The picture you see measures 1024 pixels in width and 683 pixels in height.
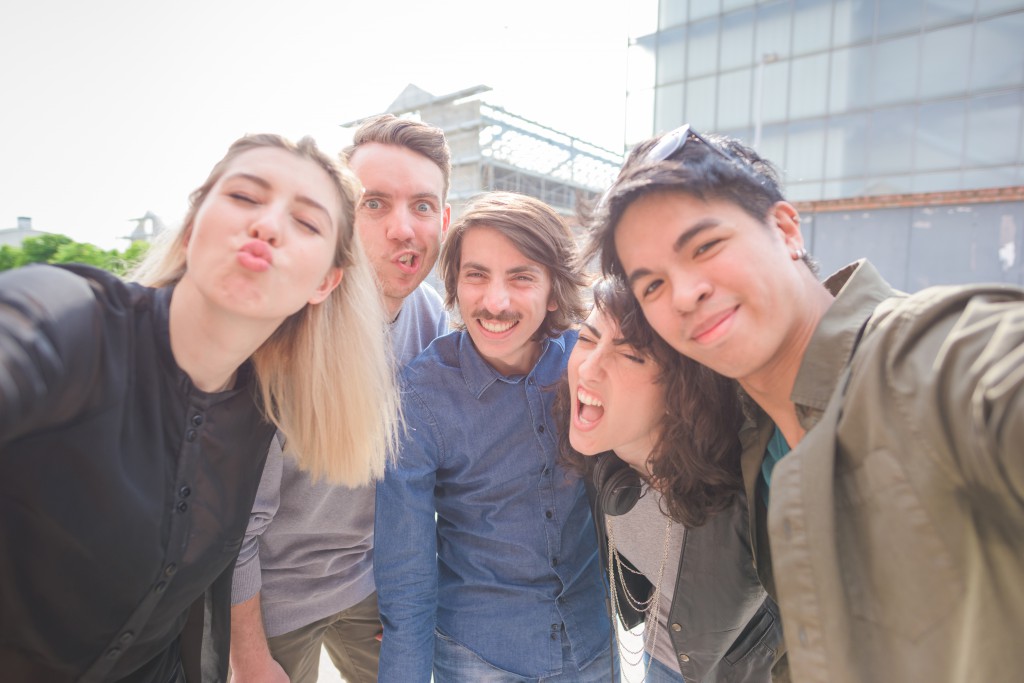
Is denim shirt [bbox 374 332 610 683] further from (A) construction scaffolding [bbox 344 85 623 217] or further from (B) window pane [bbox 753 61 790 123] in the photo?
(A) construction scaffolding [bbox 344 85 623 217]

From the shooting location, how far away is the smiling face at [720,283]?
64.3 inches

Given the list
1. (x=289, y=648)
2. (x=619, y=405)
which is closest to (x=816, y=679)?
(x=619, y=405)

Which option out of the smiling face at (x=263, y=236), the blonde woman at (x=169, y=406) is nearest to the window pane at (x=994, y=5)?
the blonde woman at (x=169, y=406)

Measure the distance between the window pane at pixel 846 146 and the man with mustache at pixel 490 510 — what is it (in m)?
19.2

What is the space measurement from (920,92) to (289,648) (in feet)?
70.0

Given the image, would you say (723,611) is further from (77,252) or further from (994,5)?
(77,252)

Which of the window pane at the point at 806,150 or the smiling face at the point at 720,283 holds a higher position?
the window pane at the point at 806,150

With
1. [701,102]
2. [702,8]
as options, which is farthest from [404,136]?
[702,8]

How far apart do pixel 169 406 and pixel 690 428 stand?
1.64 m

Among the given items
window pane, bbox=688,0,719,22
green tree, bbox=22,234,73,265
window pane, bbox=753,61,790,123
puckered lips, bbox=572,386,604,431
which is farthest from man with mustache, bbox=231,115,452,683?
green tree, bbox=22,234,73,265

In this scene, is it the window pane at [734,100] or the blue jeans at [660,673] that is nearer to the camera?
the blue jeans at [660,673]

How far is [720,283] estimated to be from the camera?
163 centimetres

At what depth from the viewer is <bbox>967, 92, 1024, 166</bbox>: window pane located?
15.9 meters

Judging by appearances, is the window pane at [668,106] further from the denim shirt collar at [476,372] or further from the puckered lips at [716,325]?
the puckered lips at [716,325]
